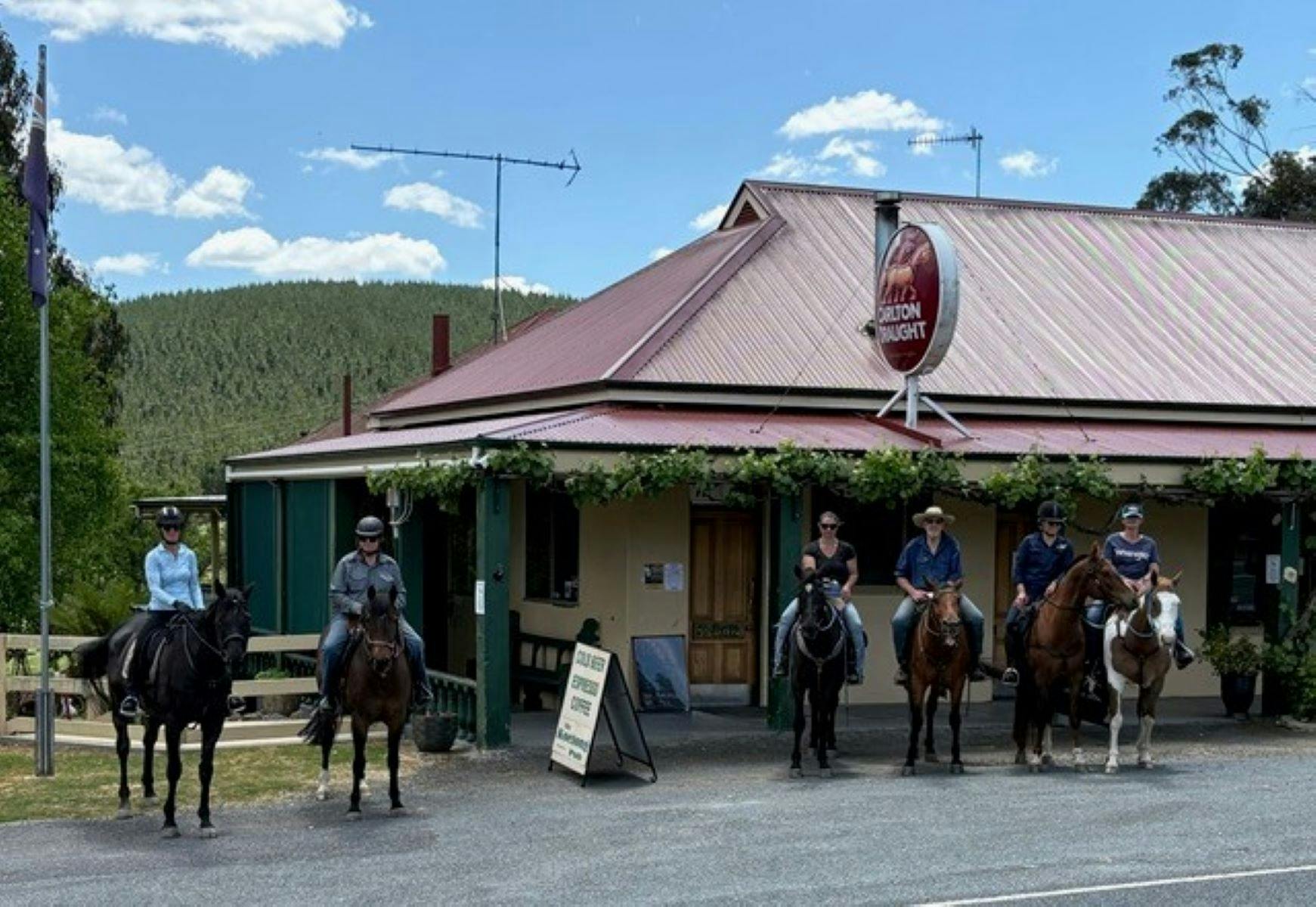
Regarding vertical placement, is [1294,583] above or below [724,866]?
above

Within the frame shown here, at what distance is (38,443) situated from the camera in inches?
1086

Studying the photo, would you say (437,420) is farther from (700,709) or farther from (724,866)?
(724,866)

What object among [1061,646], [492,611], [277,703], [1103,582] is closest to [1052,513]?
[1103,582]

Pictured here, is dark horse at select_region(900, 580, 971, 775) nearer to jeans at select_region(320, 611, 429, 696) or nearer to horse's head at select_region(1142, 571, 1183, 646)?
horse's head at select_region(1142, 571, 1183, 646)

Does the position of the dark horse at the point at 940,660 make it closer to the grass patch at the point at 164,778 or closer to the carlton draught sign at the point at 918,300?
the carlton draught sign at the point at 918,300

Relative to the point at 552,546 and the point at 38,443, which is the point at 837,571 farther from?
the point at 38,443

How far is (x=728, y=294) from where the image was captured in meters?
21.5

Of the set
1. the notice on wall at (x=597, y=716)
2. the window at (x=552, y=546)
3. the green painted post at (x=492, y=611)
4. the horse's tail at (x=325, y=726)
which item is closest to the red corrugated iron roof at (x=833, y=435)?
the green painted post at (x=492, y=611)

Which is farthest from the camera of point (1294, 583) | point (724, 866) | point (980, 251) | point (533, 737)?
point (980, 251)

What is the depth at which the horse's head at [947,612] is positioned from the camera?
14.4m

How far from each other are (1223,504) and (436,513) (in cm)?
Result: 1059

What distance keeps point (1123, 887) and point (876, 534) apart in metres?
10.7

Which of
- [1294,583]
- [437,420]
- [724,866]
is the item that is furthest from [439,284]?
[724,866]

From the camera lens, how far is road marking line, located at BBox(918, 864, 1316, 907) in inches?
367
